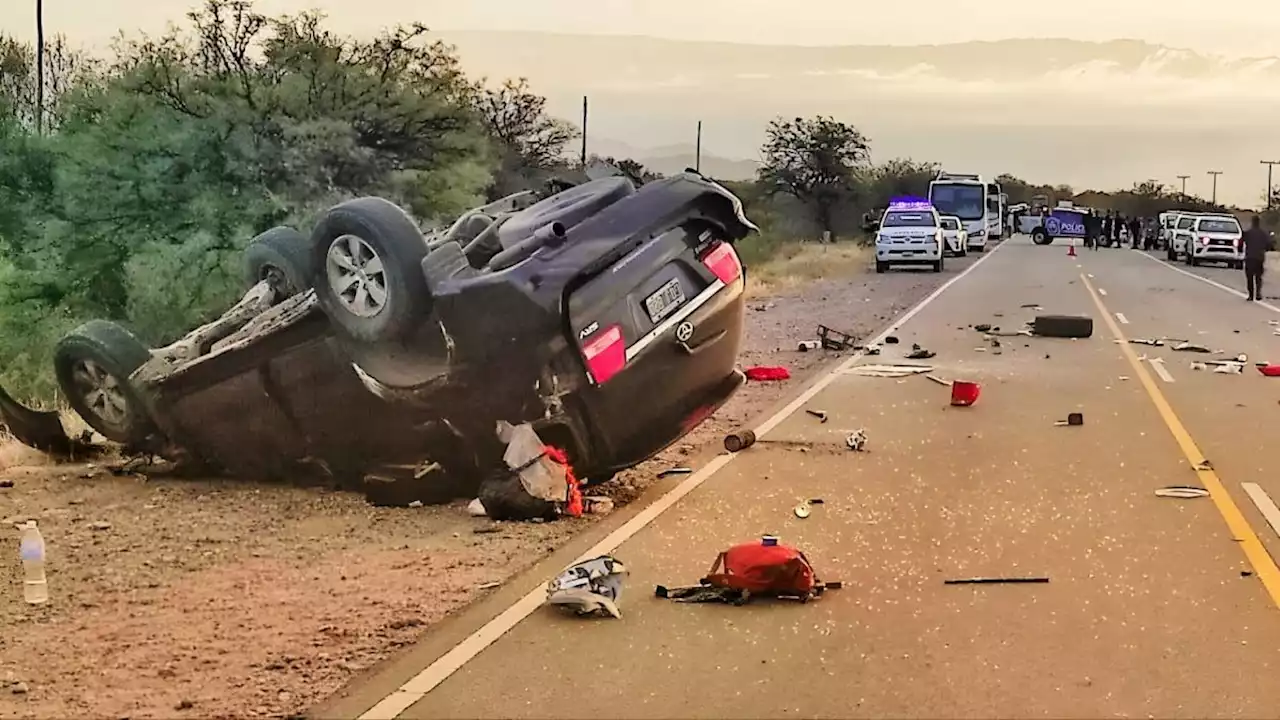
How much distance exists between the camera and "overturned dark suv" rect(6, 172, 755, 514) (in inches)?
333

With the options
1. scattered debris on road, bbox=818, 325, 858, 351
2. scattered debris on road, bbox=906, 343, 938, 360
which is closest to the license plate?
scattered debris on road, bbox=906, 343, 938, 360

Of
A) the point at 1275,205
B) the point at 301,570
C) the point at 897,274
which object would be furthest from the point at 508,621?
the point at 1275,205

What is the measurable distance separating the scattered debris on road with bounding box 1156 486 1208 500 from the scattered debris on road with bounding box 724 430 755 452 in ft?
10.3

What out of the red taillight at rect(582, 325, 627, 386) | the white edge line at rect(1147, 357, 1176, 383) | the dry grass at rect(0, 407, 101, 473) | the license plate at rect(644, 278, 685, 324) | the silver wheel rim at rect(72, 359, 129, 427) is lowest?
the white edge line at rect(1147, 357, 1176, 383)

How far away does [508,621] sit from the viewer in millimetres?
6613

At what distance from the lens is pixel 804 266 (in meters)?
50.7

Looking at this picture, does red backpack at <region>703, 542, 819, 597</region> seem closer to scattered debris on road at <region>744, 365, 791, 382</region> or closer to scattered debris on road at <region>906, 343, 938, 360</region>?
scattered debris on road at <region>744, 365, 791, 382</region>

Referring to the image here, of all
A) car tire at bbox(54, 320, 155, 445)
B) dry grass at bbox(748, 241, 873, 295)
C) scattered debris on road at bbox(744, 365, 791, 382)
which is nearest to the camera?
car tire at bbox(54, 320, 155, 445)

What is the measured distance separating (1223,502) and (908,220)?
3708 centimetres

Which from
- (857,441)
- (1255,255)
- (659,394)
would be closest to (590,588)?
(659,394)

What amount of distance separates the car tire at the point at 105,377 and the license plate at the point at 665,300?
11.5 feet

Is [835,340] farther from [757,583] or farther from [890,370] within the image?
[757,583]

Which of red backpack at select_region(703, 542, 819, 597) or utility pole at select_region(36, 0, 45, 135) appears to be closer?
red backpack at select_region(703, 542, 819, 597)

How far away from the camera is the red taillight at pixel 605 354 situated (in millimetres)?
8492
